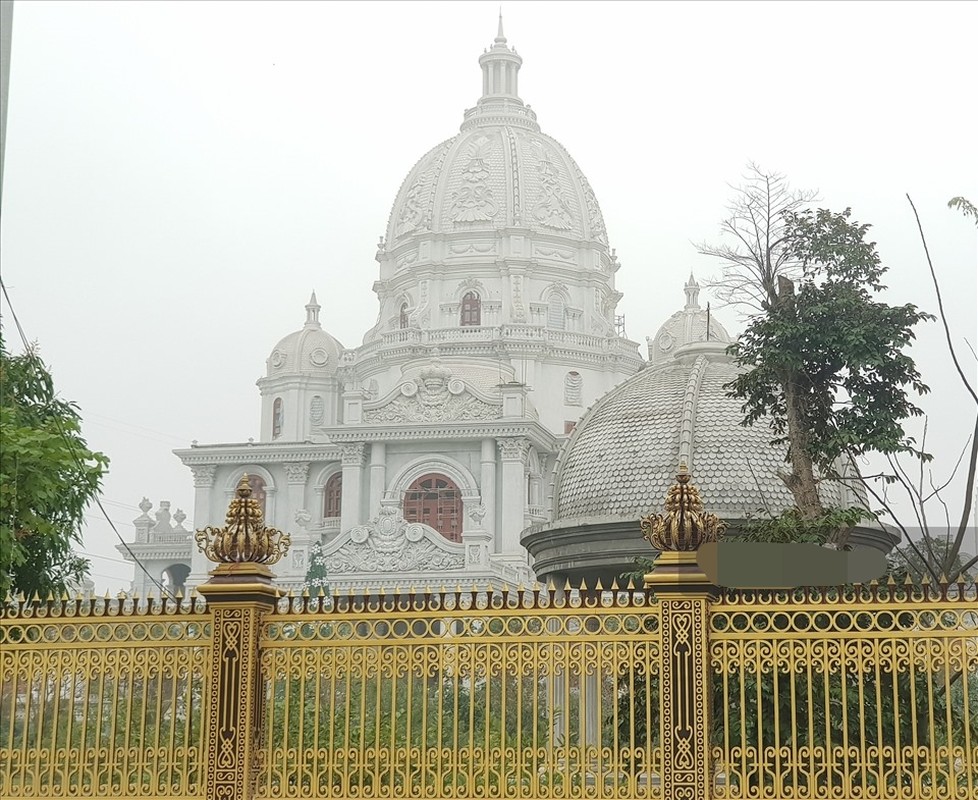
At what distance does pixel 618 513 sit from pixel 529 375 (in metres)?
38.5

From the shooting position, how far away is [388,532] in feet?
138

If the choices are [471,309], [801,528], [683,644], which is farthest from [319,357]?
[683,644]

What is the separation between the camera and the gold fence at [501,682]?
334 inches

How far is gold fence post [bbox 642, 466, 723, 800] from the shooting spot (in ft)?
28.0

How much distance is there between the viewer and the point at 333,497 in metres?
52.5

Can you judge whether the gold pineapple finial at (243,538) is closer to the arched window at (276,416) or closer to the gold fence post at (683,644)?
the gold fence post at (683,644)

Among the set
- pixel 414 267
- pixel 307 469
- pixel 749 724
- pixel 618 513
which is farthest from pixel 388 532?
pixel 749 724

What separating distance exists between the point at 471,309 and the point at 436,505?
10600 mm

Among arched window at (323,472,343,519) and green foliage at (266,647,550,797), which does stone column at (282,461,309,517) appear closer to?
arched window at (323,472,343,519)

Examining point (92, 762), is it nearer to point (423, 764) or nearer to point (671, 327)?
point (423, 764)

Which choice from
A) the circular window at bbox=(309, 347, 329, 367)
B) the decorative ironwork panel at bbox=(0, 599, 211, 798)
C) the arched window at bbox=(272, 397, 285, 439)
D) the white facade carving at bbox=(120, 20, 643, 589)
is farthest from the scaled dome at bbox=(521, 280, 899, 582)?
the arched window at bbox=(272, 397, 285, 439)

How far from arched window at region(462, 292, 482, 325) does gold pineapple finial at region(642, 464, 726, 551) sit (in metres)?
48.0

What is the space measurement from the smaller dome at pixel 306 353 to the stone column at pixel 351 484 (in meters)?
9.67

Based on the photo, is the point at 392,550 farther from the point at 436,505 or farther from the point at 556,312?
the point at 556,312
